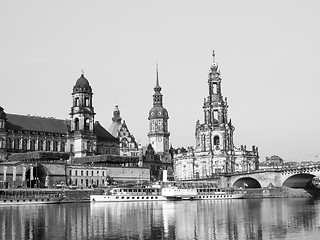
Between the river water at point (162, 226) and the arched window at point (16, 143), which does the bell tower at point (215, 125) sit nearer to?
the arched window at point (16, 143)

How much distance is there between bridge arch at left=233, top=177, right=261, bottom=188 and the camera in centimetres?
12046

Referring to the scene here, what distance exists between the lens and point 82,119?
122812mm

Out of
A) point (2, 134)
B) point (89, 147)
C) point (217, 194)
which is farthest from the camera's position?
point (89, 147)

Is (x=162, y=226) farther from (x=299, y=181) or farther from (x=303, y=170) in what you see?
(x=299, y=181)

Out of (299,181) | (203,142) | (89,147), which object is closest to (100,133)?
(89,147)

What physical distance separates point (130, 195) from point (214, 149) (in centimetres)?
4717

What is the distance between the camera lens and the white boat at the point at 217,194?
97375mm

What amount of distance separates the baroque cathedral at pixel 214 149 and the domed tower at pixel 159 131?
2410 centimetres

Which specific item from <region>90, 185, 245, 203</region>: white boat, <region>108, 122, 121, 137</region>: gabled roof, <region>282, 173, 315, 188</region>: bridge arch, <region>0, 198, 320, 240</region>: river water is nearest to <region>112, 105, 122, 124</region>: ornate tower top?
<region>108, 122, 121, 137</region>: gabled roof

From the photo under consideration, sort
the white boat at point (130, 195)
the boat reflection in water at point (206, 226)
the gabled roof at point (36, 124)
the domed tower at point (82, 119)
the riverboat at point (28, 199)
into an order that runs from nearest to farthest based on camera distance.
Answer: the boat reflection in water at point (206, 226) < the riverboat at point (28, 199) < the white boat at point (130, 195) < the gabled roof at point (36, 124) < the domed tower at point (82, 119)

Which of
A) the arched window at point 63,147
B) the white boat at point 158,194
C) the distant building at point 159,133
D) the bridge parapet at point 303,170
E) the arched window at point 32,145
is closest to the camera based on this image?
the white boat at point 158,194

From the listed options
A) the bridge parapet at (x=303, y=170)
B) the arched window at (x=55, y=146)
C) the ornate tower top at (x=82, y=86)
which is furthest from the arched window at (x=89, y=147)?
the bridge parapet at (x=303, y=170)

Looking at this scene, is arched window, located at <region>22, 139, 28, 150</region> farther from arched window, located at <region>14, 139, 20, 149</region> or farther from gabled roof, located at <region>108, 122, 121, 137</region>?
gabled roof, located at <region>108, 122, 121, 137</region>

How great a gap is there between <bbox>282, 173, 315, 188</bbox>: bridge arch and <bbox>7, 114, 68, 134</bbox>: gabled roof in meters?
51.5
